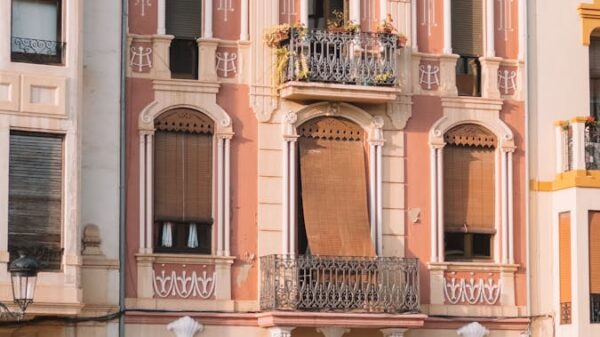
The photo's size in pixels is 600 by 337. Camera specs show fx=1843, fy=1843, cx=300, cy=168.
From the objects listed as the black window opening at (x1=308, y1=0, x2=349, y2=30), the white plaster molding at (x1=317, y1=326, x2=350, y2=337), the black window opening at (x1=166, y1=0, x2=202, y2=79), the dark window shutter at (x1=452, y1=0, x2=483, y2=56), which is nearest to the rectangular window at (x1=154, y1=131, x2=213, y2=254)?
the black window opening at (x1=166, y1=0, x2=202, y2=79)

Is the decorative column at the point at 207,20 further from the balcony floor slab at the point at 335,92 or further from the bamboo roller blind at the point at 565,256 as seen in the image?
the bamboo roller blind at the point at 565,256

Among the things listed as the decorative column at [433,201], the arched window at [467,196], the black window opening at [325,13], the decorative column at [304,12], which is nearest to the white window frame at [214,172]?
the decorative column at [304,12]

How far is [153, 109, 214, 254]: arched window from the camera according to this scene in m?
33.5

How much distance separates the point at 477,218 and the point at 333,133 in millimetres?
3296

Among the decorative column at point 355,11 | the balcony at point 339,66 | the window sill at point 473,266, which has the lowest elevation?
the window sill at point 473,266

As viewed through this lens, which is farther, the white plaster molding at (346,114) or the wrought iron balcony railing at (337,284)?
the white plaster molding at (346,114)

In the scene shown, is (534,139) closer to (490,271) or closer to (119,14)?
(490,271)

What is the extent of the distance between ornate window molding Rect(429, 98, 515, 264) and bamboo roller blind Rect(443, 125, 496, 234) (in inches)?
5.4

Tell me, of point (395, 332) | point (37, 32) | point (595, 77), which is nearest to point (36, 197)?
point (37, 32)

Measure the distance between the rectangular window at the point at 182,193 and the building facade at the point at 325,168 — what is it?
0.12 feet

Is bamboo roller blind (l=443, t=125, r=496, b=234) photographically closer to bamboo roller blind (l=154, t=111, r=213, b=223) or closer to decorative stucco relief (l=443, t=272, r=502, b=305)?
decorative stucco relief (l=443, t=272, r=502, b=305)

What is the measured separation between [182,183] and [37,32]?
3.88m

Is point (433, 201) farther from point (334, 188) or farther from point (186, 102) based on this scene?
point (186, 102)

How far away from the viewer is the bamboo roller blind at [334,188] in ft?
112
